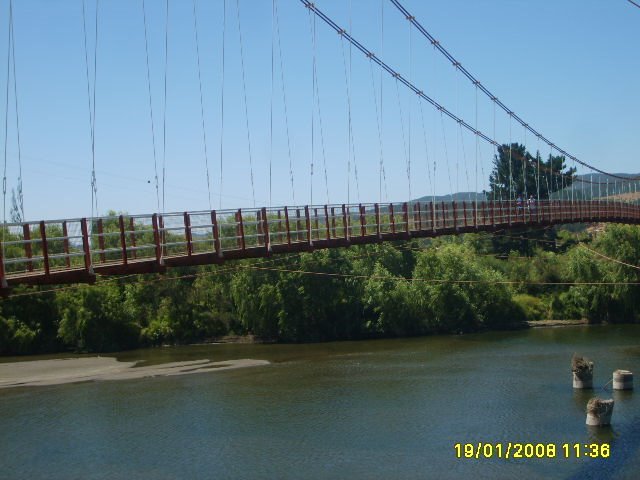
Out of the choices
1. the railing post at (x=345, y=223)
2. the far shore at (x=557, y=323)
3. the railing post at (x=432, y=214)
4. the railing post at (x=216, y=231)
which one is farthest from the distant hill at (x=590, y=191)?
the railing post at (x=216, y=231)

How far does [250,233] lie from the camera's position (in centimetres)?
2405

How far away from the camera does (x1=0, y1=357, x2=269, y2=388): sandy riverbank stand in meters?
38.5

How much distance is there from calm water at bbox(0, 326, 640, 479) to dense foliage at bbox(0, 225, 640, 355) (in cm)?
908

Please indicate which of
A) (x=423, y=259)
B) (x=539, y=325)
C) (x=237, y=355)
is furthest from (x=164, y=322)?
(x=539, y=325)

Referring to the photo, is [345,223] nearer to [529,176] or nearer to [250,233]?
[250,233]

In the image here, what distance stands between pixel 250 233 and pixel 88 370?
2090 cm

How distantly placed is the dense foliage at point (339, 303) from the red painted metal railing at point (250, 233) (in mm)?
9438

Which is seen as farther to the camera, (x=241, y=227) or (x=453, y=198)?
(x=453, y=198)

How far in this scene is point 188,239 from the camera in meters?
16.0


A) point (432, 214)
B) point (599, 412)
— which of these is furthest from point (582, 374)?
point (432, 214)

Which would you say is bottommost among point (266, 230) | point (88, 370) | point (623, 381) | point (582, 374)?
point (88, 370)

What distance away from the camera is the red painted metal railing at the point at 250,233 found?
14.0m

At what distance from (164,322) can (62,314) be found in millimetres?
6154

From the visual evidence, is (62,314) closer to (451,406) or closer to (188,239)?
(451,406)
